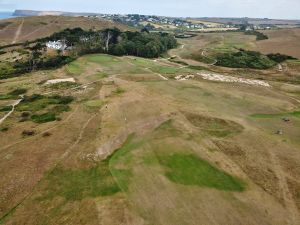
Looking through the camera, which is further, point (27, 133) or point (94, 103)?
point (94, 103)

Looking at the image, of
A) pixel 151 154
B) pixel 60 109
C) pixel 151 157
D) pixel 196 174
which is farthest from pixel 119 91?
pixel 196 174

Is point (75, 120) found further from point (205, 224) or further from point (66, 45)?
point (66, 45)

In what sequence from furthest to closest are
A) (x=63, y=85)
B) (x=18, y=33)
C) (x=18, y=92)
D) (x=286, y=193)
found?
(x=18, y=33) < (x=63, y=85) < (x=18, y=92) < (x=286, y=193)

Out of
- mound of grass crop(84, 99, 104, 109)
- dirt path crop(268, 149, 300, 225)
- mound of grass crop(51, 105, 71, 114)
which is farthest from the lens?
mound of grass crop(84, 99, 104, 109)

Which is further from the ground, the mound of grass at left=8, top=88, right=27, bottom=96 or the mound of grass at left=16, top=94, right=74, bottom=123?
the mound of grass at left=16, top=94, right=74, bottom=123

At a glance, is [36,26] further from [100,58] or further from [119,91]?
[119,91]

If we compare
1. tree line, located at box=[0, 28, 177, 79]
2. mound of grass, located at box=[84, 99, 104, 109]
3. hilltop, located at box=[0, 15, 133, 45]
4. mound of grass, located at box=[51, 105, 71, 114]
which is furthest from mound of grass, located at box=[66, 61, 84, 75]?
hilltop, located at box=[0, 15, 133, 45]

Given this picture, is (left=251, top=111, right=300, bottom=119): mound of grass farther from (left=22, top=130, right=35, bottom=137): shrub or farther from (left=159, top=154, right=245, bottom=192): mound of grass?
(left=22, top=130, right=35, bottom=137): shrub

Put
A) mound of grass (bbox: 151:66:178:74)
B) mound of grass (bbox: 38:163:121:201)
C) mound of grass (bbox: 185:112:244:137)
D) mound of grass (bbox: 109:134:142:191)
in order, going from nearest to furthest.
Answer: mound of grass (bbox: 38:163:121:201) < mound of grass (bbox: 109:134:142:191) < mound of grass (bbox: 185:112:244:137) < mound of grass (bbox: 151:66:178:74)
